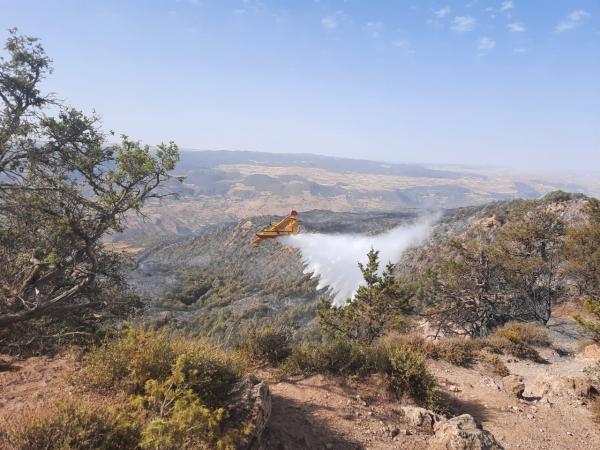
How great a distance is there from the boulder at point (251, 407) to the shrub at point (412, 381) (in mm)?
4387

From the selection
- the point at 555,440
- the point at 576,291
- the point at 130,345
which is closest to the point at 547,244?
the point at 576,291

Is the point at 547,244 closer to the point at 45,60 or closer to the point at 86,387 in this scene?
the point at 86,387

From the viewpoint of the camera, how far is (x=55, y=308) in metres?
10.3

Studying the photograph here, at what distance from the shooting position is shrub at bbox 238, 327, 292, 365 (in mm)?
10945

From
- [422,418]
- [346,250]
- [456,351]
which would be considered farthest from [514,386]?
[346,250]

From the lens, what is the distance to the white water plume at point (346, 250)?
59094 mm

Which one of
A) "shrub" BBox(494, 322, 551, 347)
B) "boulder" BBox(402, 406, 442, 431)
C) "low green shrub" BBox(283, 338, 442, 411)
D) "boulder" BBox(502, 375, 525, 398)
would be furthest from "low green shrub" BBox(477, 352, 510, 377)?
"boulder" BBox(402, 406, 442, 431)

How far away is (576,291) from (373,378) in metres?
21.1

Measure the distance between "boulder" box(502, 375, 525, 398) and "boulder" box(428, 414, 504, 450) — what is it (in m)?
4.20

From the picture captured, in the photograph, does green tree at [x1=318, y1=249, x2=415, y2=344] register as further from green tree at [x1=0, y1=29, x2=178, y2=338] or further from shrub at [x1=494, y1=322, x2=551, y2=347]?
green tree at [x1=0, y1=29, x2=178, y2=338]

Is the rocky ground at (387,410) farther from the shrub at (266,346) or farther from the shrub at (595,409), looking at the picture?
the shrub at (266,346)

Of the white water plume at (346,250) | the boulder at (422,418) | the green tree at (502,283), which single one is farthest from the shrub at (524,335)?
the white water plume at (346,250)

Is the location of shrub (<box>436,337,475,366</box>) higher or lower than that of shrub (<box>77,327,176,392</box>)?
lower

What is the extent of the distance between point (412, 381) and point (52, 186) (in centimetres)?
1145
